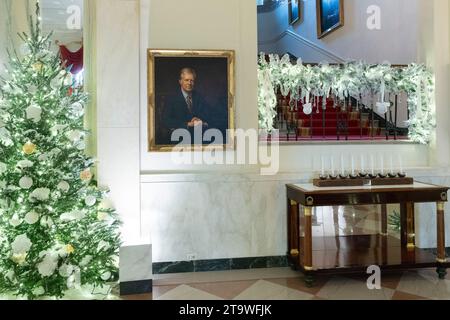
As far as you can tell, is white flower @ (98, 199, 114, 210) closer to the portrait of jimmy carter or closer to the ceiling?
the portrait of jimmy carter

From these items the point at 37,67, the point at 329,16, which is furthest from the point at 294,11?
the point at 37,67

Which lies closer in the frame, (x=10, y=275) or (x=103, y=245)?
(x=10, y=275)

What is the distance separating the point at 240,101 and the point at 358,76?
1465mm

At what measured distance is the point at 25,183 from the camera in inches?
125

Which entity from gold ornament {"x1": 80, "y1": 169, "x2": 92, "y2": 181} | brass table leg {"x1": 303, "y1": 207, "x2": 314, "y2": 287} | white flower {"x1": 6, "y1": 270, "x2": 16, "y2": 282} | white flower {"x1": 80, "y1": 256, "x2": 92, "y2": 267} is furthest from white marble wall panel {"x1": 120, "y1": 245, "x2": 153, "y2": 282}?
brass table leg {"x1": 303, "y1": 207, "x2": 314, "y2": 287}

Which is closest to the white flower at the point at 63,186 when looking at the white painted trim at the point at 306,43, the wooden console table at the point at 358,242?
the wooden console table at the point at 358,242

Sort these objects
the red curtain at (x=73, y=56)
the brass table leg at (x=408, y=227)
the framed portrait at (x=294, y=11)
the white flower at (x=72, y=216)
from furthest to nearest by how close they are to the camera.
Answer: the framed portrait at (x=294, y=11) < the red curtain at (x=73, y=56) < the brass table leg at (x=408, y=227) < the white flower at (x=72, y=216)

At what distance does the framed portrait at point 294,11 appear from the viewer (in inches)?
398

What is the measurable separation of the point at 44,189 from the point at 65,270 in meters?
0.73

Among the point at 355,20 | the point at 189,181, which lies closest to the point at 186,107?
the point at 189,181

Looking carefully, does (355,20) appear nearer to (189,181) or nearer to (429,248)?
(429,248)

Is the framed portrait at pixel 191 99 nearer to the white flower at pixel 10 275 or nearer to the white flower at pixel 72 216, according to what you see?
the white flower at pixel 72 216

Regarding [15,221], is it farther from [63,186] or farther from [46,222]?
[63,186]

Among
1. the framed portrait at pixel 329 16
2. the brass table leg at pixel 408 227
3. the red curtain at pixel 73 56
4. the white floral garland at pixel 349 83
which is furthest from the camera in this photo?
the framed portrait at pixel 329 16
